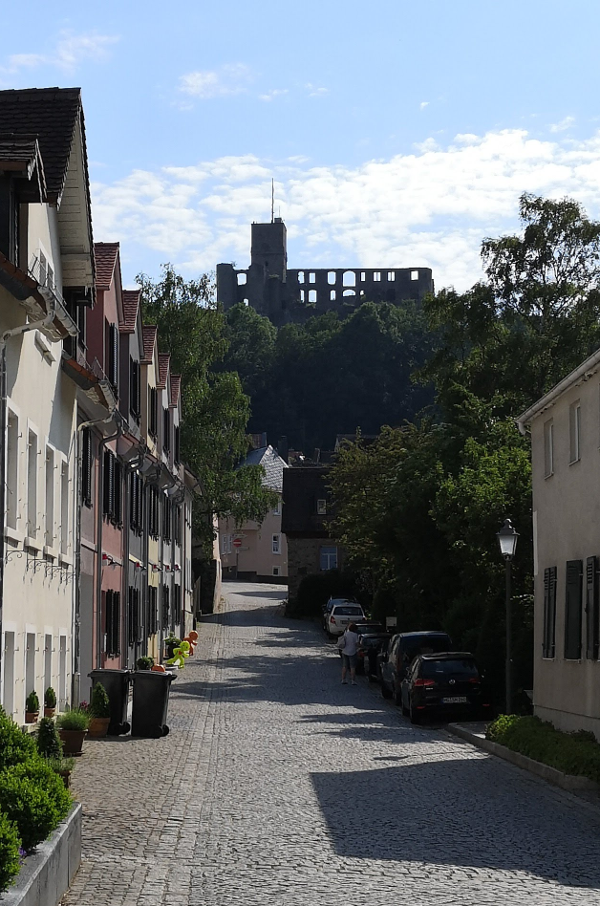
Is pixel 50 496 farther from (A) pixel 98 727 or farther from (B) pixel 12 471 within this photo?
(A) pixel 98 727

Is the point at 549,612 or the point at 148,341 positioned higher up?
the point at 148,341

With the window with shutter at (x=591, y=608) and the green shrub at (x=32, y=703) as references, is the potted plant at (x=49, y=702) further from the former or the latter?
the window with shutter at (x=591, y=608)

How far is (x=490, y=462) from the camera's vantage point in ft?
111

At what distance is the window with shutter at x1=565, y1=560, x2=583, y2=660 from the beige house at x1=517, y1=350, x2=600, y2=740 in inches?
0.6

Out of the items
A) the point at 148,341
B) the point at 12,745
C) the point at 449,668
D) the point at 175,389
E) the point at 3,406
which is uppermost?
the point at 148,341

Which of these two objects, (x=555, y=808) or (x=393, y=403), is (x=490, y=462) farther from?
(x=393, y=403)

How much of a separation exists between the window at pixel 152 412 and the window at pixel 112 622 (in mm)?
9421

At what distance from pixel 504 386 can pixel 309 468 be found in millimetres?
37831

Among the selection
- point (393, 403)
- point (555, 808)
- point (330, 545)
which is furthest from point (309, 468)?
point (555, 808)

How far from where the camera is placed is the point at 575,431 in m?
22.1

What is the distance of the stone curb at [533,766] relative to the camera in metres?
16.5

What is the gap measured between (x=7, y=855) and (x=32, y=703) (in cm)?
1133

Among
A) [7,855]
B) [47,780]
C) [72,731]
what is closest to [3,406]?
[72,731]

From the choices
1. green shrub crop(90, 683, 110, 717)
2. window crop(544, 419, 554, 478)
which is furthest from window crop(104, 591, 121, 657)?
window crop(544, 419, 554, 478)
